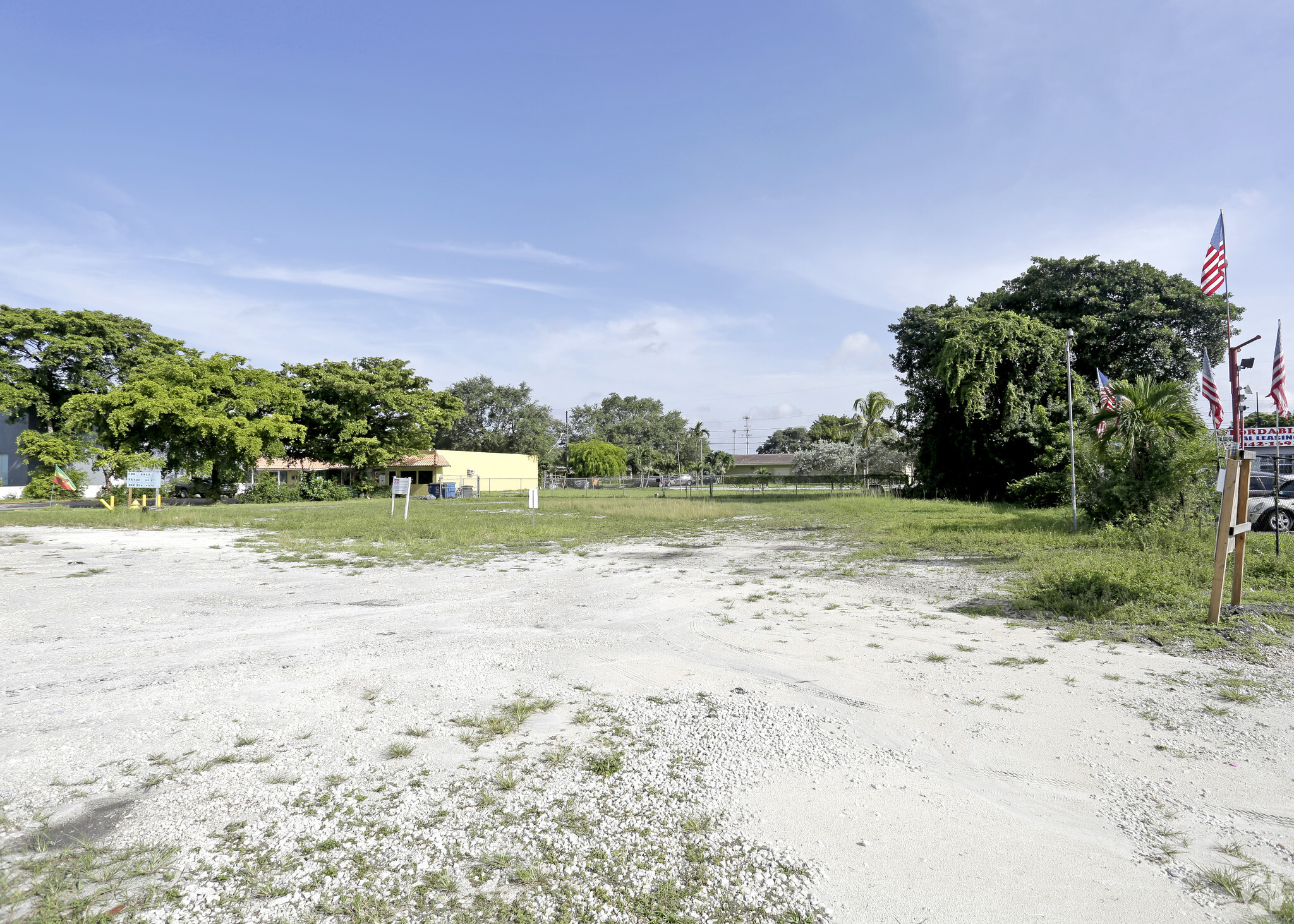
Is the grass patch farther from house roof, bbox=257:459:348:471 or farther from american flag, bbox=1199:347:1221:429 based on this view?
house roof, bbox=257:459:348:471

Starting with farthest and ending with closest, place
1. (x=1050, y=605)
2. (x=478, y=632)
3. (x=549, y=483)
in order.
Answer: (x=549, y=483), (x=1050, y=605), (x=478, y=632)

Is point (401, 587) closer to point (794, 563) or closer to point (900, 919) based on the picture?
point (794, 563)

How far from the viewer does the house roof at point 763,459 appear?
106 metres

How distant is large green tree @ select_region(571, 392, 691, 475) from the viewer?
9356 centimetres

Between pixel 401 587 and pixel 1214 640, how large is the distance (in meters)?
9.84

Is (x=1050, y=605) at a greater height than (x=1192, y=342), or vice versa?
(x=1192, y=342)

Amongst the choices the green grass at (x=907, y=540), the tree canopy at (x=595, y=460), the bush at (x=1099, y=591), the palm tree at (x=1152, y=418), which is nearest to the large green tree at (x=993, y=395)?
the green grass at (x=907, y=540)

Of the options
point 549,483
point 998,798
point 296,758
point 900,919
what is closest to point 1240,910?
point 998,798

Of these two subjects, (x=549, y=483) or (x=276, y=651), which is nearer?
(x=276, y=651)

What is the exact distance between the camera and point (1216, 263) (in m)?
12.0

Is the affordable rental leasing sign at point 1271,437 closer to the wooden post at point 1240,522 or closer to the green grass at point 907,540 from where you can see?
the green grass at point 907,540

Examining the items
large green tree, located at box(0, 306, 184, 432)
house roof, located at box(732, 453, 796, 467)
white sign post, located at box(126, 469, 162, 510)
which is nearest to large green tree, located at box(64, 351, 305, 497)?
large green tree, located at box(0, 306, 184, 432)

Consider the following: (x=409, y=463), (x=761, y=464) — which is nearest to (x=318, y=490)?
(x=409, y=463)

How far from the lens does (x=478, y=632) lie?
7.19 metres
